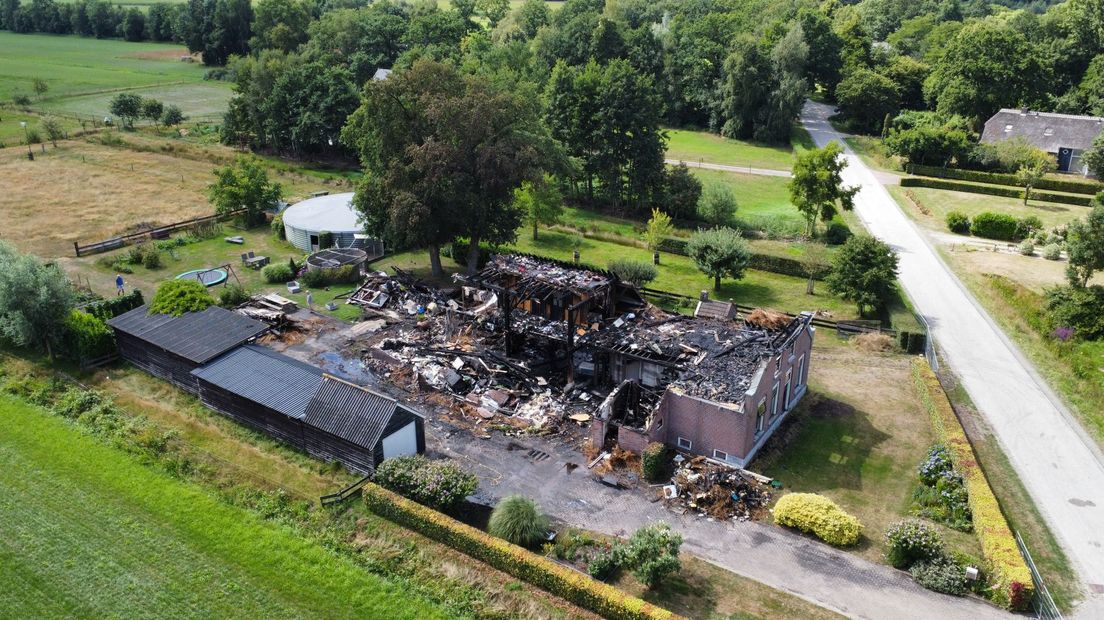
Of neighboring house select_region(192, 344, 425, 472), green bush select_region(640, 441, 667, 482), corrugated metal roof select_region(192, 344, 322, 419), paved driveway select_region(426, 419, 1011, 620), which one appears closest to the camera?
paved driveway select_region(426, 419, 1011, 620)

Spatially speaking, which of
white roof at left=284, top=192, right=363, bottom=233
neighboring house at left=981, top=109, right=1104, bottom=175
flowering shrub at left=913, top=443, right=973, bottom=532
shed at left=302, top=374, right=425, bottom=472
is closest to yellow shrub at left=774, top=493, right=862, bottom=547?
flowering shrub at left=913, top=443, right=973, bottom=532

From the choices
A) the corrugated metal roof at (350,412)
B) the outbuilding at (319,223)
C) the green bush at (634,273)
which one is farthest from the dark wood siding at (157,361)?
the green bush at (634,273)

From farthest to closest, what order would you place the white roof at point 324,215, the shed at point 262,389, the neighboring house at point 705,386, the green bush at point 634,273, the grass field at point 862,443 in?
1. the white roof at point 324,215
2. the green bush at point 634,273
3. the shed at point 262,389
4. the neighboring house at point 705,386
5. the grass field at point 862,443

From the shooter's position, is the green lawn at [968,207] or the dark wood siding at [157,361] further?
the green lawn at [968,207]

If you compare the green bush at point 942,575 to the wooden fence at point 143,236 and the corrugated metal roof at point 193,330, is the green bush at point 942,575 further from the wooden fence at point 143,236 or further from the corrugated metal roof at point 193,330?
the wooden fence at point 143,236

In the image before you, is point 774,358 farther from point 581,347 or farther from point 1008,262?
point 1008,262

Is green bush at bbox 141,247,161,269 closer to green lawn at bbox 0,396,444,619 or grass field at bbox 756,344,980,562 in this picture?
green lawn at bbox 0,396,444,619

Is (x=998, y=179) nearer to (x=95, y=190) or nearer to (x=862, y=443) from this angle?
(x=862, y=443)
